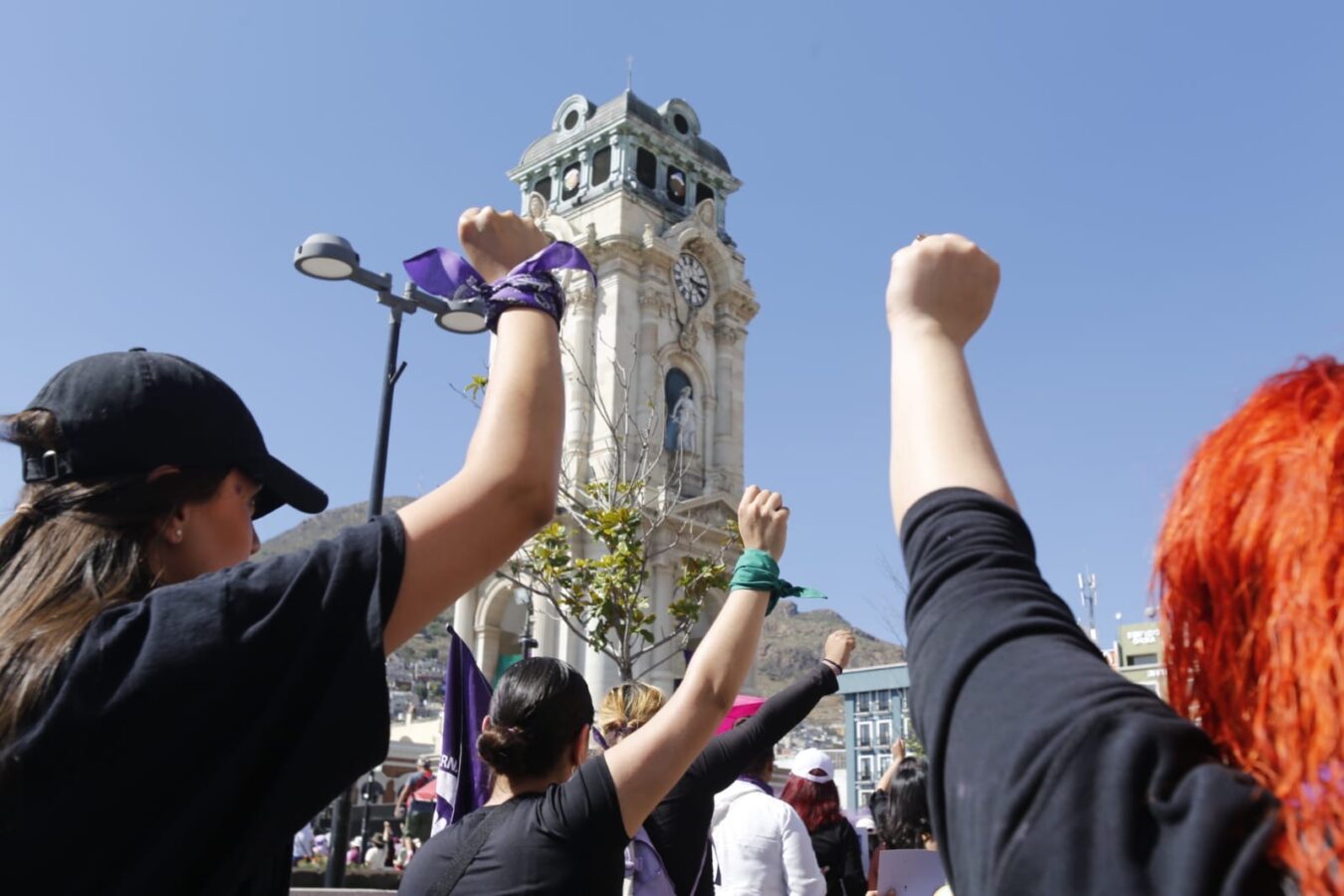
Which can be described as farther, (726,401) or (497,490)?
(726,401)

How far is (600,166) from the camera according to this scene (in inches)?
1572

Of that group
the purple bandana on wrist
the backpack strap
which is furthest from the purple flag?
the purple bandana on wrist

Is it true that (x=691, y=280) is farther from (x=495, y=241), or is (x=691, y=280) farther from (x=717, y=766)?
(x=495, y=241)

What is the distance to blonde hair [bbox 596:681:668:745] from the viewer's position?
479cm

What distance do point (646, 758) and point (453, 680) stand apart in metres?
3.57

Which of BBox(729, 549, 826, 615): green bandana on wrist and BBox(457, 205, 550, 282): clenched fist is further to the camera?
BBox(729, 549, 826, 615): green bandana on wrist

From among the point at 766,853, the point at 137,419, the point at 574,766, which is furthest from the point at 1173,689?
the point at 766,853

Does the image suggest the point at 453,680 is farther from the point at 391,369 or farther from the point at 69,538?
the point at 391,369

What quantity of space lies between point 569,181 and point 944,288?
40049mm

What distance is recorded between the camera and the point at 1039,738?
3.75 ft

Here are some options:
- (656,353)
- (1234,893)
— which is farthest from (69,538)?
(656,353)

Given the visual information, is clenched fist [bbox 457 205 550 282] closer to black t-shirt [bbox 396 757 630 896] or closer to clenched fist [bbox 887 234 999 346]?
clenched fist [bbox 887 234 999 346]

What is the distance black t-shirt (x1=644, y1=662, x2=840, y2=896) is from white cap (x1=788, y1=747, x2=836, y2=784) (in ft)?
8.86

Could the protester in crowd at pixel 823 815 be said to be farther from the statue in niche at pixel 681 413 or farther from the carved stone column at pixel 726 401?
the carved stone column at pixel 726 401
